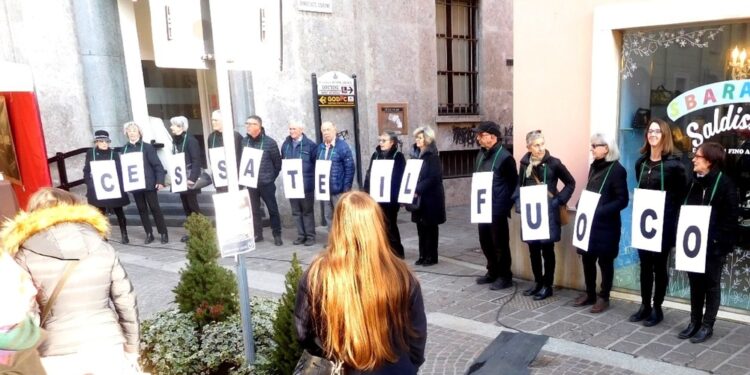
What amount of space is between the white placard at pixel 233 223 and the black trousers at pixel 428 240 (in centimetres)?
419

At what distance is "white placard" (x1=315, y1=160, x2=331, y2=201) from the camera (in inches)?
326

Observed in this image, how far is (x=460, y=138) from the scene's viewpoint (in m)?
13.1

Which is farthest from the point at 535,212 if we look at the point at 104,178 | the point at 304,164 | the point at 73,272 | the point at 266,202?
the point at 104,178

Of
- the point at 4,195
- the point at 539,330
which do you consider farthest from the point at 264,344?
the point at 4,195

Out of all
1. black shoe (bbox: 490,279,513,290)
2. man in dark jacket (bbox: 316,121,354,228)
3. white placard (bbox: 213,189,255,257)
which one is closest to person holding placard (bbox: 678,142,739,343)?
black shoe (bbox: 490,279,513,290)

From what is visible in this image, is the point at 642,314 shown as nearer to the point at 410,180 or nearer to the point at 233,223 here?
the point at 410,180

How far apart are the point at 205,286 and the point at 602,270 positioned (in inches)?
152

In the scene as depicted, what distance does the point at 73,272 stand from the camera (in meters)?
2.93

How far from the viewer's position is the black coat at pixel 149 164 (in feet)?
28.9

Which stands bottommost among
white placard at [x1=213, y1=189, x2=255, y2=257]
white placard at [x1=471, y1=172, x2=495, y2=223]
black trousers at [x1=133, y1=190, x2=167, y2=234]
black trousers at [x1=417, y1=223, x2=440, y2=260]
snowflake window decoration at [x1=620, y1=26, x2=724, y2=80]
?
black trousers at [x1=417, y1=223, x2=440, y2=260]

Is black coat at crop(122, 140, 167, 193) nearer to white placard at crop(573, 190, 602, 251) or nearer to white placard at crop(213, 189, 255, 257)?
white placard at crop(213, 189, 255, 257)

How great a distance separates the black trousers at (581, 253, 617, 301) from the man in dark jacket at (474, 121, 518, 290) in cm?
94

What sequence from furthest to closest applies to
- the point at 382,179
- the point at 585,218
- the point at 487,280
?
the point at 382,179, the point at 487,280, the point at 585,218

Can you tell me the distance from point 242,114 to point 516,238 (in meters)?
6.01
